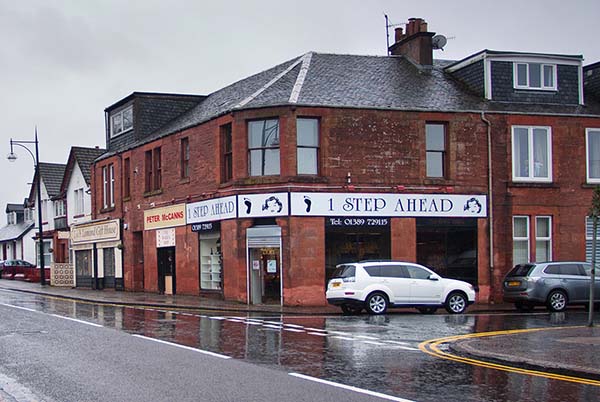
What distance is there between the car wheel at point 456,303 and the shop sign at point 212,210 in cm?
875

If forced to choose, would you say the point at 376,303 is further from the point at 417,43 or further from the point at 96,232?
the point at 96,232

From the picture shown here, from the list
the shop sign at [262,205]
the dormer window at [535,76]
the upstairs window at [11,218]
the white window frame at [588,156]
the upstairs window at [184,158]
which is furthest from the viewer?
the upstairs window at [11,218]

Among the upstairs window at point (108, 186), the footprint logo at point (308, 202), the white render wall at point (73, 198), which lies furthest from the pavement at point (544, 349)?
the white render wall at point (73, 198)

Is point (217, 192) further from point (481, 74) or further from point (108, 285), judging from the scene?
point (108, 285)

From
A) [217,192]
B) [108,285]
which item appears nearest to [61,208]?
[108,285]

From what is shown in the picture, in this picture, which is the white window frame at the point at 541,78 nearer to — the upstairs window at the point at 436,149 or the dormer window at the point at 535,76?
the dormer window at the point at 535,76

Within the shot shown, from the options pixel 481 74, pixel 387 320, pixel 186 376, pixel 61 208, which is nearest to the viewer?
pixel 186 376

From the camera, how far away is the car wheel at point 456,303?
83.1ft

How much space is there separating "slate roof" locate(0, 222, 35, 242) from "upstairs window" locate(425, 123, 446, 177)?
51.1 meters

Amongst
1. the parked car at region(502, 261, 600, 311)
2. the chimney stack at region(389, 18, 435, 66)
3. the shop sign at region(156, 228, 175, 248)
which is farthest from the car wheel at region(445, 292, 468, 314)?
the shop sign at region(156, 228, 175, 248)

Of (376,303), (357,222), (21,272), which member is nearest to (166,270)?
(357,222)

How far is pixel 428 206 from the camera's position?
30062 millimetres

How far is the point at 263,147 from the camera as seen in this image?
1160 inches

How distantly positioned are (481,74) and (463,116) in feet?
9.03
